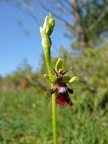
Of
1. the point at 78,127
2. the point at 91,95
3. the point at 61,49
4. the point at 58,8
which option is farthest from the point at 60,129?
the point at 58,8

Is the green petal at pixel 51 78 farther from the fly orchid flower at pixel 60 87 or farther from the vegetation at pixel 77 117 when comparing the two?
the vegetation at pixel 77 117

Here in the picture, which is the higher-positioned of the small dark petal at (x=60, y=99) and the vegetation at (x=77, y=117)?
the vegetation at (x=77, y=117)

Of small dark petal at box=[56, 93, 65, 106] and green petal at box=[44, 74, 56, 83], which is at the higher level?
green petal at box=[44, 74, 56, 83]

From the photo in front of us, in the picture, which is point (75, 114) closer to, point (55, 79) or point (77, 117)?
point (77, 117)

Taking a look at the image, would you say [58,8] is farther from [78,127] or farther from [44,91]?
[78,127]

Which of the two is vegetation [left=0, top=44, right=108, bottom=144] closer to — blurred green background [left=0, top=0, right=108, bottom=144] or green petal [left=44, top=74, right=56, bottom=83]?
Result: blurred green background [left=0, top=0, right=108, bottom=144]

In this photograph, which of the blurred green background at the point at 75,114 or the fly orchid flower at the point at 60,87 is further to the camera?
the blurred green background at the point at 75,114

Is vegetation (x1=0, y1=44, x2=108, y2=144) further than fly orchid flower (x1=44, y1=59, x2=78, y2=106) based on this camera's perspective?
Yes

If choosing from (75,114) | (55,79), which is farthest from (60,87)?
(75,114)

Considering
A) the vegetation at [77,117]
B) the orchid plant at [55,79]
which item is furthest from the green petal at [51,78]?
the vegetation at [77,117]

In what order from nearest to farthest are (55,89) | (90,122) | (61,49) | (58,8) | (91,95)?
(55,89)
(90,122)
(91,95)
(61,49)
(58,8)

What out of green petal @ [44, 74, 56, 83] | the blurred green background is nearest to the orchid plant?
green petal @ [44, 74, 56, 83]
